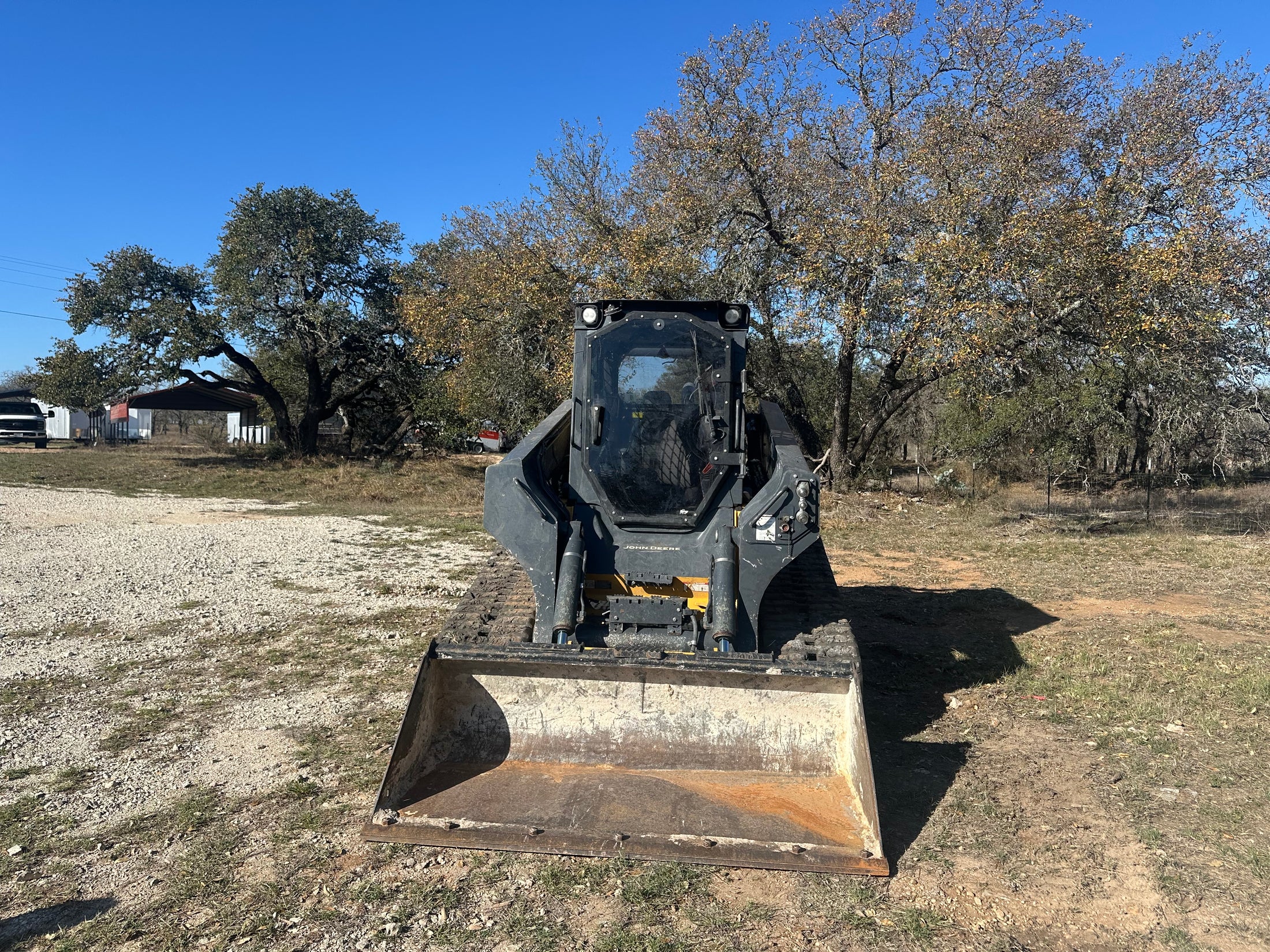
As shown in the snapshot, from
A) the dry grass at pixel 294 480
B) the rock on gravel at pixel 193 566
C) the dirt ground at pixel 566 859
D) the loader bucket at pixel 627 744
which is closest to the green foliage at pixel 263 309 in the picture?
the dry grass at pixel 294 480

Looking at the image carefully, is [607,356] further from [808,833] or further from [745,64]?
[745,64]

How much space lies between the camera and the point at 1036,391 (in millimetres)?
17469

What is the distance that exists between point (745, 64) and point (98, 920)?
16.5 metres

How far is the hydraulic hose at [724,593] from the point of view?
15.6ft

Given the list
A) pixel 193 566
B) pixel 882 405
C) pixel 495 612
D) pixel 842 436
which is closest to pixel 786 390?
pixel 842 436

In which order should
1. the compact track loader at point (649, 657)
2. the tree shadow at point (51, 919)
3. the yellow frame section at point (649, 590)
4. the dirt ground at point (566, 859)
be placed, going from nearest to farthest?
the tree shadow at point (51, 919) → the dirt ground at point (566, 859) → the compact track loader at point (649, 657) → the yellow frame section at point (649, 590)

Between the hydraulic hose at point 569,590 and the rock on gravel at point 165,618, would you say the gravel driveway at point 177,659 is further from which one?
the hydraulic hose at point 569,590

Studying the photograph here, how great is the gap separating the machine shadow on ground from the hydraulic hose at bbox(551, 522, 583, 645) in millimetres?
1807

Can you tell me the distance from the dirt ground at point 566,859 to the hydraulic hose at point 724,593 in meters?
1.12

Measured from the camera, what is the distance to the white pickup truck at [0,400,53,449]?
34.2 metres

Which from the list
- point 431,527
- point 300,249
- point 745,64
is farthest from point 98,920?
point 300,249

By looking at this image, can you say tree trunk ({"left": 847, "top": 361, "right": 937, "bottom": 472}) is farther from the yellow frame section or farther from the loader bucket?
the loader bucket

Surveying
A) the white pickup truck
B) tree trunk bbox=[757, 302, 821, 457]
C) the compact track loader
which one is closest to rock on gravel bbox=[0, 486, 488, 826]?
the compact track loader

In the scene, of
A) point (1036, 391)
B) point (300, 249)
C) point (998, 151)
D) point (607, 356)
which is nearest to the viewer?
point (607, 356)
